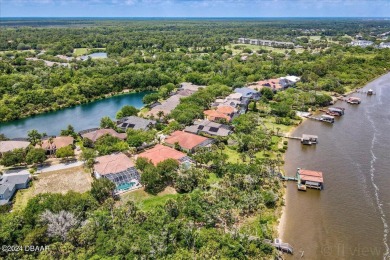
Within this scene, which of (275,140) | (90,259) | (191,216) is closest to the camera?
(90,259)

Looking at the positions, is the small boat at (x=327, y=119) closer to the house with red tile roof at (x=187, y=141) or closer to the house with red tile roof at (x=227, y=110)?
the house with red tile roof at (x=227, y=110)

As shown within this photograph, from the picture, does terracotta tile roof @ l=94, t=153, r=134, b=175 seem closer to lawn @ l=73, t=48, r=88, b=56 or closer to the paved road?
the paved road

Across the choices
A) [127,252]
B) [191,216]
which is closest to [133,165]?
[191,216]

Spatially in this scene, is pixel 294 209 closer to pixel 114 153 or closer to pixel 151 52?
pixel 114 153

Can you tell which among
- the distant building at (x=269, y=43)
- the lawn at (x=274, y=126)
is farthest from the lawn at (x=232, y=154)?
the distant building at (x=269, y=43)

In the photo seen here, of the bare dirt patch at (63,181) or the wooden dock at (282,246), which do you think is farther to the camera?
the bare dirt patch at (63,181)

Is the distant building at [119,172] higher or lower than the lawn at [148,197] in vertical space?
higher
